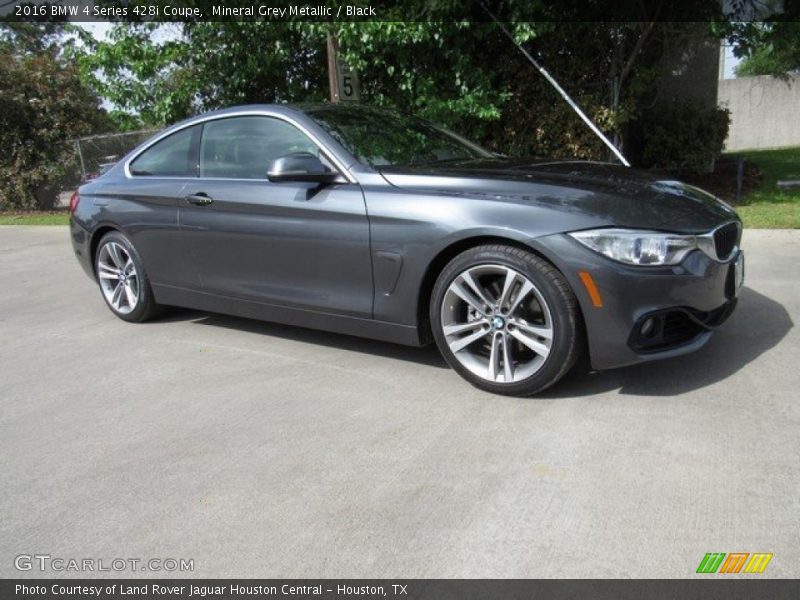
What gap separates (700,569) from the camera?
89.6 inches

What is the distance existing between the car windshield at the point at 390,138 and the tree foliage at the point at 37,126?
44.5 ft

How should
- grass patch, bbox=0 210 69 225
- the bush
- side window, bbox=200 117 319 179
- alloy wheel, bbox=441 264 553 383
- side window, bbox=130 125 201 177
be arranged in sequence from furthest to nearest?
grass patch, bbox=0 210 69 225 → the bush → side window, bbox=130 125 201 177 → side window, bbox=200 117 319 179 → alloy wheel, bbox=441 264 553 383

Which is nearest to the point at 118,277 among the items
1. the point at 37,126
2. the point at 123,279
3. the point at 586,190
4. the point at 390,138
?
the point at 123,279

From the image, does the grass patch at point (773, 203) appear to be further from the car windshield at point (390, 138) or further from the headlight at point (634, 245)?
the headlight at point (634, 245)

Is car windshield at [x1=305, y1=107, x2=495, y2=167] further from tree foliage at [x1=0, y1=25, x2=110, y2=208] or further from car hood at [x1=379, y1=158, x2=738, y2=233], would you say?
tree foliage at [x1=0, y1=25, x2=110, y2=208]

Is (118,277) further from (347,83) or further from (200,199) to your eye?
(347,83)

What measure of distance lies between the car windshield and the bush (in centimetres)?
818

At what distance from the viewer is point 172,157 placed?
512cm

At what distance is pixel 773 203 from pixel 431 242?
7.67 metres

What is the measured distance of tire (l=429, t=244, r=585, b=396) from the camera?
136 inches

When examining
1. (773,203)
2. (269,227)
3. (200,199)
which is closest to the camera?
(269,227)

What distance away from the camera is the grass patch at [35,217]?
14014 millimetres

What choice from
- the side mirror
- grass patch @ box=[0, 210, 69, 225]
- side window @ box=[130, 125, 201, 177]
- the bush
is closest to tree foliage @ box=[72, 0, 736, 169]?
the bush

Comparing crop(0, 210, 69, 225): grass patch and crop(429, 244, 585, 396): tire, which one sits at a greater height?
crop(429, 244, 585, 396): tire
